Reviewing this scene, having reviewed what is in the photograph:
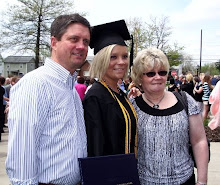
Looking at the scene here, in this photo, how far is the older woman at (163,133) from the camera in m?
2.27

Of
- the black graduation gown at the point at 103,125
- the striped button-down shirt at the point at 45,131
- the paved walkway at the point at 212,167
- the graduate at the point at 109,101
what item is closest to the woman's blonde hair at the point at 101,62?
Answer: the graduate at the point at 109,101

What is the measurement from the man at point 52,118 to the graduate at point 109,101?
113 millimetres

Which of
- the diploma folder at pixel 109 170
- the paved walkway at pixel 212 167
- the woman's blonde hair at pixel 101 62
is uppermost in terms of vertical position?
the woman's blonde hair at pixel 101 62

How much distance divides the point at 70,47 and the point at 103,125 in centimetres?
57

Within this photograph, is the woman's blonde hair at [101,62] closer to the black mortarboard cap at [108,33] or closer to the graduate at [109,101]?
the graduate at [109,101]

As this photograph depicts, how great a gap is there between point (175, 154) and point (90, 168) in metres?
0.77

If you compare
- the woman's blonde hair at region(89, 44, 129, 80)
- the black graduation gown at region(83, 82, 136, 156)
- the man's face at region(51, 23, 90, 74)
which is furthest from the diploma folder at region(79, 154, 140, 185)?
the woman's blonde hair at region(89, 44, 129, 80)

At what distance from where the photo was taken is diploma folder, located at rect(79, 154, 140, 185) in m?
1.78

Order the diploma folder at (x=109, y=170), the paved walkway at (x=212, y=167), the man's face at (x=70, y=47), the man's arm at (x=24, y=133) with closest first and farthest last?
the man's arm at (x=24, y=133) → the diploma folder at (x=109, y=170) → the man's face at (x=70, y=47) → the paved walkway at (x=212, y=167)

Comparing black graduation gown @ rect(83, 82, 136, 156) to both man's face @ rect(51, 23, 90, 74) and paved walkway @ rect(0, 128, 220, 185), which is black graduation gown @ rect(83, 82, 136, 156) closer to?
man's face @ rect(51, 23, 90, 74)

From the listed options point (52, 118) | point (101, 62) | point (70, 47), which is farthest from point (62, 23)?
point (52, 118)

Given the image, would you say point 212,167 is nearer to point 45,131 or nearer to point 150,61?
point 150,61

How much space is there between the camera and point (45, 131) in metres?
1.75

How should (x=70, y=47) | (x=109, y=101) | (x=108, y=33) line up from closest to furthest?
(x=70, y=47) → (x=109, y=101) → (x=108, y=33)
